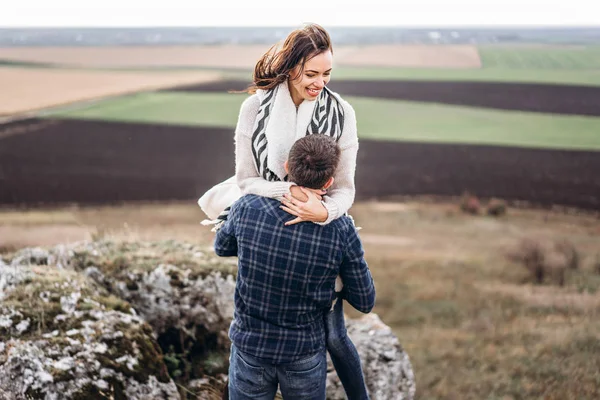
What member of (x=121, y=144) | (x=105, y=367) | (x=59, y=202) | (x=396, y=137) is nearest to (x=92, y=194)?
(x=59, y=202)

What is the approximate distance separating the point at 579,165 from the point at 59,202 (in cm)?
2224

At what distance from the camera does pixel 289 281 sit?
7.62 ft

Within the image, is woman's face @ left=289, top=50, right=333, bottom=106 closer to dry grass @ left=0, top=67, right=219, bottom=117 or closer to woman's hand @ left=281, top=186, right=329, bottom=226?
woman's hand @ left=281, top=186, right=329, bottom=226

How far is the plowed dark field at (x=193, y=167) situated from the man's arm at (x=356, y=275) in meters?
18.3

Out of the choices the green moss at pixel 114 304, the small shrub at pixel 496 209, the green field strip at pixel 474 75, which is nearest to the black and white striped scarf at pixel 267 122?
the green moss at pixel 114 304

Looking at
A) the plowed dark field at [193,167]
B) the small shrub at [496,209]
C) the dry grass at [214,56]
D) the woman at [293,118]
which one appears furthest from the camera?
the dry grass at [214,56]

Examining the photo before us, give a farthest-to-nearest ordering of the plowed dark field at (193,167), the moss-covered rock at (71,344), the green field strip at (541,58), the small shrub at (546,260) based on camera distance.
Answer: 1. the green field strip at (541,58)
2. the plowed dark field at (193,167)
3. the small shrub at (546,260)
4. the moss-covered rock at (71,344)

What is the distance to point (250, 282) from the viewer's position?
7.82 feet

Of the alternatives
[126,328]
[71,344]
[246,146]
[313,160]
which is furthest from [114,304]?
[313,160]

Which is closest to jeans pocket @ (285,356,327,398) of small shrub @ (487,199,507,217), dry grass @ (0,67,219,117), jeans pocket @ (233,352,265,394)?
jeans pocket @ (233,352,265,394)

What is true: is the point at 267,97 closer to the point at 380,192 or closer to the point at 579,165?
the point at 380,192

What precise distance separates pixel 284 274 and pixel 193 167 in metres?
22.8

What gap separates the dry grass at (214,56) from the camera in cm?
6231

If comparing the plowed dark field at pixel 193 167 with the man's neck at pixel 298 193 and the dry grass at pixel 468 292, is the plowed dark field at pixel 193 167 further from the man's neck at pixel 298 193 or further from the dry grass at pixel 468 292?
the man's neck at pixel 298 193
